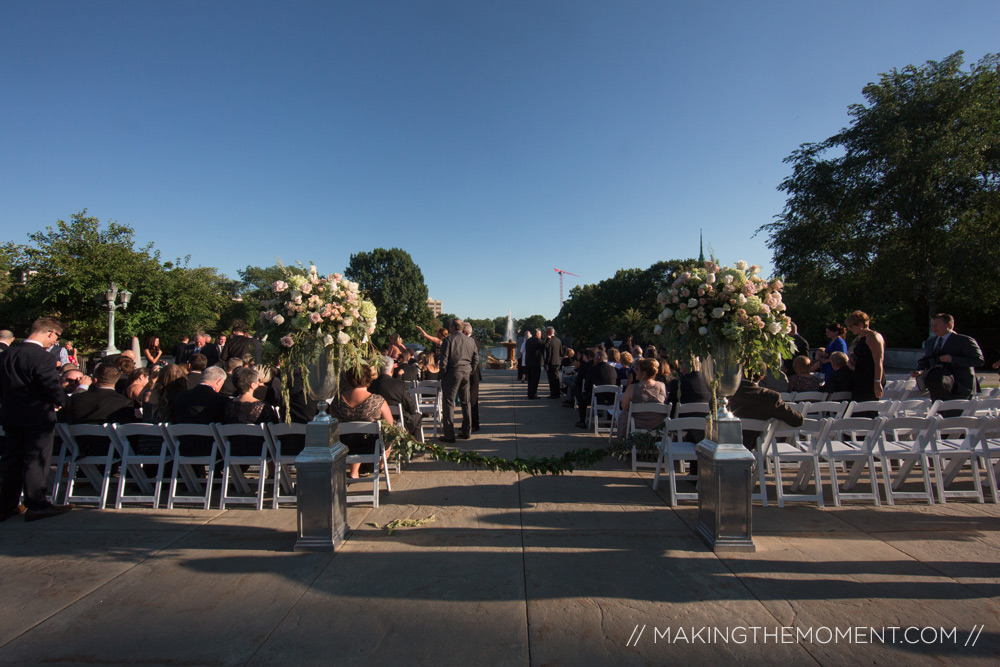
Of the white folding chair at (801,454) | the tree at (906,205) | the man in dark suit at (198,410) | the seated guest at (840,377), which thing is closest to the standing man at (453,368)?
the man in dark suit at (198,410)

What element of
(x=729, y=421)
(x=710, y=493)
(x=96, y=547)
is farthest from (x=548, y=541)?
(x=96, y=547)

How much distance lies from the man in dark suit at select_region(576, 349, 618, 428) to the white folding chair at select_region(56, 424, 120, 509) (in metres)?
6.74

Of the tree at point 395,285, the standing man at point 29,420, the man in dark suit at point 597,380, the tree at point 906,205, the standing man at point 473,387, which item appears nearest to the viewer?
the standing man at point 29,420

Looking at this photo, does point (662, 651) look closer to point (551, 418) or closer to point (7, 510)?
point (7, 510)

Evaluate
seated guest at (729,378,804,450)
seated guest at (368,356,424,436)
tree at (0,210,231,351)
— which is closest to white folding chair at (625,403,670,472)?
seated guest at (729,378,804,450)

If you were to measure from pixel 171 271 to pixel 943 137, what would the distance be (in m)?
41.4

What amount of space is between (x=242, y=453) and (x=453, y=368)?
336 cm

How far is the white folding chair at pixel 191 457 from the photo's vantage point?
5199 millimetres

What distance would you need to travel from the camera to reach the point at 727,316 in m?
4.59

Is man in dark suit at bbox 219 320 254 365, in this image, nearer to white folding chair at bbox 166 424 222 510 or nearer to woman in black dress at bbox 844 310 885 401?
white folding chair at bbox 166 424 222 510

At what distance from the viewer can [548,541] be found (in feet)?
14.3

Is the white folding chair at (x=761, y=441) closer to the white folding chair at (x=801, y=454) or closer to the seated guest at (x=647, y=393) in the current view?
the white folding chair at (x=801, y=454)

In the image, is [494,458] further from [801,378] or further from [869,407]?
[801,378]

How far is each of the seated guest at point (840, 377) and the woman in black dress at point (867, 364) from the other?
12 centimetres
